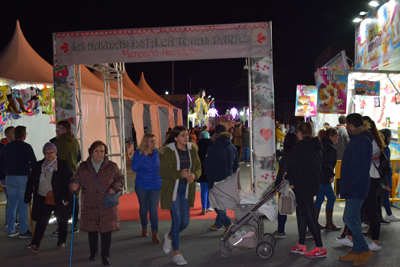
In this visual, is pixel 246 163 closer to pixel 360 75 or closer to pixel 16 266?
pixel 360 75

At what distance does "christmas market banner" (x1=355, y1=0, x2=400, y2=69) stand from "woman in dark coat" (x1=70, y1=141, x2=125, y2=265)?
803cm

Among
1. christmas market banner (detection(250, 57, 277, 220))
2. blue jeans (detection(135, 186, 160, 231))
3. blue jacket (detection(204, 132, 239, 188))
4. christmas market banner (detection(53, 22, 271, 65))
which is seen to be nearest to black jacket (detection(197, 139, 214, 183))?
blue jacket (detection(204, 132, 239, 188))

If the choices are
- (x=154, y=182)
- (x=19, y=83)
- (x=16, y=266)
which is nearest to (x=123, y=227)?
(x=154, y=182)

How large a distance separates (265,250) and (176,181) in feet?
4.91

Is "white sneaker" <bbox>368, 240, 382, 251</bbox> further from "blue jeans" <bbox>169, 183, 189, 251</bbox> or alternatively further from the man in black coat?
"blue jeans" <bbox>169, 183, 189, 251</bbox>

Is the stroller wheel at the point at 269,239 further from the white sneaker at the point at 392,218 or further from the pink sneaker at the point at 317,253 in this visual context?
the white sneaker at the point at 392,218

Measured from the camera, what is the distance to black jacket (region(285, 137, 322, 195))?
4.61 metres

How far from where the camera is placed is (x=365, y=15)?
471 inches

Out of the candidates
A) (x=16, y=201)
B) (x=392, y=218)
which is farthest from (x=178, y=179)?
(x=392, y=218)

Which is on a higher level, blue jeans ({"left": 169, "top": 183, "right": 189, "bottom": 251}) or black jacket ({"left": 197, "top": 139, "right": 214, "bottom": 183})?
black jacket ({"left": 197, "top": 139, "right": 214, "bottom": 183})

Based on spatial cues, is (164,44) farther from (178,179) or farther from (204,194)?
(178,179)

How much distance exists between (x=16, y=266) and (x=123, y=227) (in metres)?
2.03

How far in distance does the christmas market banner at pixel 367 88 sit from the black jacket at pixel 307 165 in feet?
16.0

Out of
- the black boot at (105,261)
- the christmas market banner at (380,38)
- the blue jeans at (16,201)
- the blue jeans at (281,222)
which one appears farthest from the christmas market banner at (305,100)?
the black boot at (105,261)
